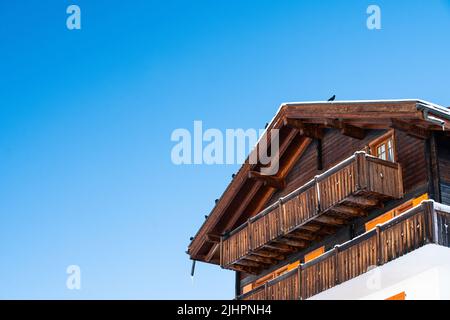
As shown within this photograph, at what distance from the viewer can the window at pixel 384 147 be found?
2453cm

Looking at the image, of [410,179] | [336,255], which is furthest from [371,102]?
[336,255]

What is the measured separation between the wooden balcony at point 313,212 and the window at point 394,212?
0.30m

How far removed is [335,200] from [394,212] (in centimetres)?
149

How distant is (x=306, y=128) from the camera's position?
27.5 m

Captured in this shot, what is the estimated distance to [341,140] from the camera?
87.2ft

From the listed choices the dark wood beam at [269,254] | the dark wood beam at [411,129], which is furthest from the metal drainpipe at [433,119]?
the dark wood beam at [269,254]

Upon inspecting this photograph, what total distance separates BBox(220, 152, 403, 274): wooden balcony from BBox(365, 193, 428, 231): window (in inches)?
11.7

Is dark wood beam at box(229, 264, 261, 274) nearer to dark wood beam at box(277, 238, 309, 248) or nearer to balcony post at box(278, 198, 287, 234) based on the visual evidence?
dark wood beam at box(277, 238, 309, 248)

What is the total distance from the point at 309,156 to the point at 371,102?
4.16 m

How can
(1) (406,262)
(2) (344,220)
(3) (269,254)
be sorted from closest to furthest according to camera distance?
(1) (406,262)
(2) (344,220)
(3) (269,254)

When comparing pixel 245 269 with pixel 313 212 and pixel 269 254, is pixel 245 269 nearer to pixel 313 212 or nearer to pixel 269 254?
pixel 269 254

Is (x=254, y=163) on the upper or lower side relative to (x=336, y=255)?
upper

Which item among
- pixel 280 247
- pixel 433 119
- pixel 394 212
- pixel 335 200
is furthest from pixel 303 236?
pixel 433 119
